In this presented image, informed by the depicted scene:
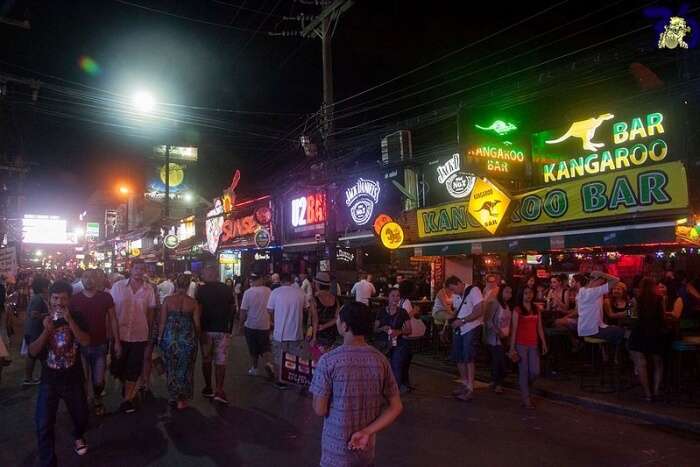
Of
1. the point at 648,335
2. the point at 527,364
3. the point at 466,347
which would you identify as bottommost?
the point at 527,364

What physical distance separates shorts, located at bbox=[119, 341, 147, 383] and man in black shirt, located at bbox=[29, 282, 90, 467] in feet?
5.94

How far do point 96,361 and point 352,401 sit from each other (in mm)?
5315

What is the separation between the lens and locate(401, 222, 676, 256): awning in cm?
936

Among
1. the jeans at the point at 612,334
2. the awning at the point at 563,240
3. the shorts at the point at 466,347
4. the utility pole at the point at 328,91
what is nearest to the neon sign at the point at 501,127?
the awning at the point at 563,240

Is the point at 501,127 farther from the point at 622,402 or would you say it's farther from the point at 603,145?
the point at 622,402

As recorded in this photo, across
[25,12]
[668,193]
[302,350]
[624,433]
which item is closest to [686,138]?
[668,193]

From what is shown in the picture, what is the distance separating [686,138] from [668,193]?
6.08 ft

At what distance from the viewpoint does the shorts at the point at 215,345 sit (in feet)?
25.8

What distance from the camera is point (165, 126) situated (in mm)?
22828

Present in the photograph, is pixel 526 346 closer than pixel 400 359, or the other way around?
pixel 526 346

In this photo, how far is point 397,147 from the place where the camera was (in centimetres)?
1939

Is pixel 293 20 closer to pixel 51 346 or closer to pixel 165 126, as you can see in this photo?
pixel 165 126

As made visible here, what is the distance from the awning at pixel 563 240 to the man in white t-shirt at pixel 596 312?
100 cm

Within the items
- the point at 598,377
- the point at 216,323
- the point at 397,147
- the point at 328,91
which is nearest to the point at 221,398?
the point at 216,323
